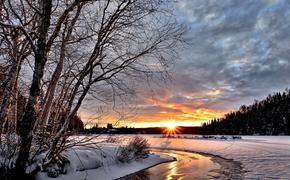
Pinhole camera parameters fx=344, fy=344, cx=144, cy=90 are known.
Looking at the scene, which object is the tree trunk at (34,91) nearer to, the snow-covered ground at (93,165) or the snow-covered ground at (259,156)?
the snow-covered ground at (93,165)

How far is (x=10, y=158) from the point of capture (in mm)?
11273

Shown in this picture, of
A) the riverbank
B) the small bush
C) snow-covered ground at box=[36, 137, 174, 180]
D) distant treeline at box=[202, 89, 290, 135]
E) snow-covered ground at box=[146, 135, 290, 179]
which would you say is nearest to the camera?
the riverbank

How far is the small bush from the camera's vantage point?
64.0 ft

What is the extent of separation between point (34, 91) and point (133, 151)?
13.5 metres

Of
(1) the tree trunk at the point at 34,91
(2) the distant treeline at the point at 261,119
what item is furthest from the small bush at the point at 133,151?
(2) the distant treeline at the point at 261,119

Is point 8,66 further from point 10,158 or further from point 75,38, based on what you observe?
point 10,158

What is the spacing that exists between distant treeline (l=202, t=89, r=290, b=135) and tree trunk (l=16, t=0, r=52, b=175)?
11660cm

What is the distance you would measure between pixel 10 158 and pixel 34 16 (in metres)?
4.70

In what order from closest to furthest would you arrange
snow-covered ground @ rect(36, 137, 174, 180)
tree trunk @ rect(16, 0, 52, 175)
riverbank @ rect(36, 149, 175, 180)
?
tree trunk @ rect(16, 0, 52, 175), riverbank @ rect(36, 149, 175, 180), snow-covered ground @ rect(36, 137, 174, 180)

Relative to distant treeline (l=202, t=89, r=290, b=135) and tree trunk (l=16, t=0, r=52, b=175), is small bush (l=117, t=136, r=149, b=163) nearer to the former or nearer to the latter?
tree trunk (l=16, t=0, r=52, b=175)

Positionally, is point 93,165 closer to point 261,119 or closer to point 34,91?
point 34,91

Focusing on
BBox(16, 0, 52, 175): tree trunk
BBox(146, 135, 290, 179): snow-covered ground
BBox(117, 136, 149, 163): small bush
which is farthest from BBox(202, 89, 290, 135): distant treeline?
BBox(16, 0, 52, 175): tree trunk

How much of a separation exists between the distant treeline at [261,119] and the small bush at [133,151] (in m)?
101

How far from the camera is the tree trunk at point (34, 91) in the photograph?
8.89 metres
